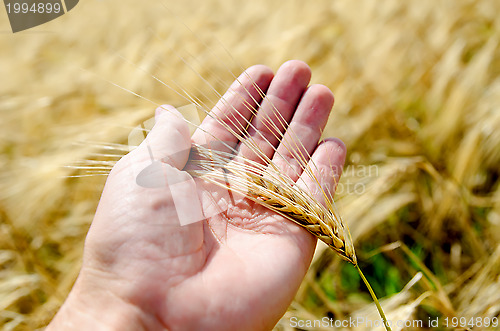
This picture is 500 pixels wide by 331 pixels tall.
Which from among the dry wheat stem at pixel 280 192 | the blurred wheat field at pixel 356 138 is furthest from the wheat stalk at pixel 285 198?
the blurred wheat field at pixel 356 138

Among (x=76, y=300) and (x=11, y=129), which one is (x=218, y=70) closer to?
(x=11, y=129)

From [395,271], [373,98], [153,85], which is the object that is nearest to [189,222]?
[395,271]

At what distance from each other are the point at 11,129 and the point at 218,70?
848 mm

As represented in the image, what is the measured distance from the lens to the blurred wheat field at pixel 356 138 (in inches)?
45.7

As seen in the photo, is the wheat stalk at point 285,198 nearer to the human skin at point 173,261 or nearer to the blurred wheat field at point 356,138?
the human skin at point 173,261

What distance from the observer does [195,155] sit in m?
0.98

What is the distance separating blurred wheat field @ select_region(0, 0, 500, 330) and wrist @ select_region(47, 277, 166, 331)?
33cm

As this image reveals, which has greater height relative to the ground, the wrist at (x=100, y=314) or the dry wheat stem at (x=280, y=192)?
the dry wheat stem at (x=280, y=192)

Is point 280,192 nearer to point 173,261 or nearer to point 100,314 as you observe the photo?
point 173,261

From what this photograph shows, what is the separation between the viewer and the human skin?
31.6 inches

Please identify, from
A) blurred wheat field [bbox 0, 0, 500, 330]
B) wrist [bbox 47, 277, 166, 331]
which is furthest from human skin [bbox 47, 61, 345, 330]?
blurred wheat field [bbox 0, 0, 500, 330]

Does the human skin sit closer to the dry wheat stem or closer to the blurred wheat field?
the dry wheat stem

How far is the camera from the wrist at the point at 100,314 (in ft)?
2.59

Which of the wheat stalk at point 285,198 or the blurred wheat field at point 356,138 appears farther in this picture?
the blurred wheat field at point 356,138
